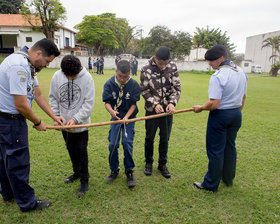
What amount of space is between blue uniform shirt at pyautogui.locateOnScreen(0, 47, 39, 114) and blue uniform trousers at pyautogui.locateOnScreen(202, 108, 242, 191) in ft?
8.47

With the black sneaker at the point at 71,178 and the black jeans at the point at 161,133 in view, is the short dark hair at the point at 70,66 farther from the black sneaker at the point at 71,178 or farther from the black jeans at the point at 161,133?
the black sneaker at the point at 71,178

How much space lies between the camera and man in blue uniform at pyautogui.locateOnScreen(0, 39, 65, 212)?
2197 millimetres

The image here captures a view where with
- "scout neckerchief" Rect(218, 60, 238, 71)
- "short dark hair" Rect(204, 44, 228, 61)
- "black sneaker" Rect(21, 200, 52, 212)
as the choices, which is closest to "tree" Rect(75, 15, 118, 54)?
"short dark hair" Rect(204, 44, 228, 61)

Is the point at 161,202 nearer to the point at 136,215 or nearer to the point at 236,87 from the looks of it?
the point at 136,215

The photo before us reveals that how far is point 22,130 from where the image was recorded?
246 cm

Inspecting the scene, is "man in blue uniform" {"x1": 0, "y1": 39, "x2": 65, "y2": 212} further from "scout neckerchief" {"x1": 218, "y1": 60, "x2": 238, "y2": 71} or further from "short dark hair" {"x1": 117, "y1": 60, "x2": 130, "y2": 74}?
"scout neckerchief" {"x1": 218, "y1": 60, "x2": 238, "y2": 71}

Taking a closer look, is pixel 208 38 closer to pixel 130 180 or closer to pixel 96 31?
pixel 96 31

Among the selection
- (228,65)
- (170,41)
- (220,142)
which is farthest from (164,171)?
(170,41)

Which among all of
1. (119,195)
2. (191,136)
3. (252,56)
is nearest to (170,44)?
(252,56)

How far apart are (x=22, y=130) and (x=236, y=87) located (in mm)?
2917

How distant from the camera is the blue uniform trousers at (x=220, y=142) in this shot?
2.94 metres

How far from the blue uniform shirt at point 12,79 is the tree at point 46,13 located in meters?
36.3

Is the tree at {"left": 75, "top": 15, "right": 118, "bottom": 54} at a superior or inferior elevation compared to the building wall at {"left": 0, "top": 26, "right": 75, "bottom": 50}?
superior

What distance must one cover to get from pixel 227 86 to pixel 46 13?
3767cm
